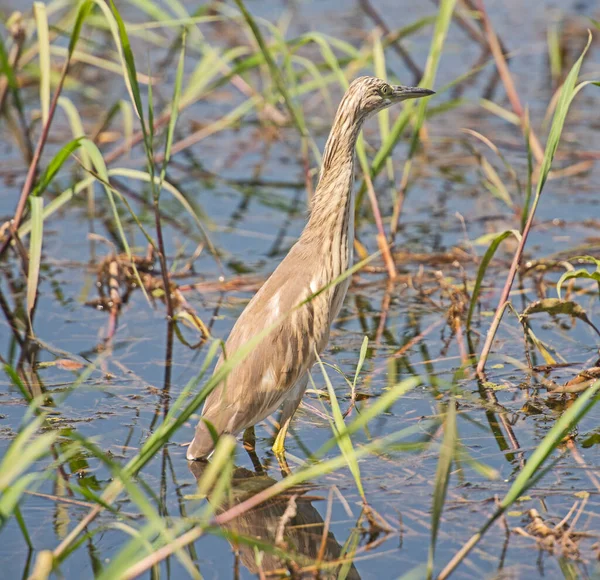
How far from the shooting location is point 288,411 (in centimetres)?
375

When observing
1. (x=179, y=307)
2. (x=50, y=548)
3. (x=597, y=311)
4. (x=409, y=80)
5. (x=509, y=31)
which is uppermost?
(x=509, y=31)

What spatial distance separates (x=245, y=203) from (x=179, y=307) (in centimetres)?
158

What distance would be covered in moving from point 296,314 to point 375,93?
976 millimetres

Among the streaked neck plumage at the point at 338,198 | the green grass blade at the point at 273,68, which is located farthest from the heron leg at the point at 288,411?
the green grass blade at the point at 273,68

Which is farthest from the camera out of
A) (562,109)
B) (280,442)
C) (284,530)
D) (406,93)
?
(406,93)

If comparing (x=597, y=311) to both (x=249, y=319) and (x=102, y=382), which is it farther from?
(x=102, y=382)

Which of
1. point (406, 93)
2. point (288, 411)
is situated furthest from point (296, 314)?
point (406, 93)

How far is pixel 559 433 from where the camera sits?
8.14 ft

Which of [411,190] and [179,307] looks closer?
[179,307]

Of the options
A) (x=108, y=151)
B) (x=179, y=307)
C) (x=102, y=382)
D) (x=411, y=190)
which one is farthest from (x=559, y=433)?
(x=108, y=151)

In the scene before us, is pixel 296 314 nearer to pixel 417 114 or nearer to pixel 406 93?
pixel 406 93

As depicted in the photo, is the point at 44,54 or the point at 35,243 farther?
the point at 44,54

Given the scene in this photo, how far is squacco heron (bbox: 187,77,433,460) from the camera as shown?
3.67 m

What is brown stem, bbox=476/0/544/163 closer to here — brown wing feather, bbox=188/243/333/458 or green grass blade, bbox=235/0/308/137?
green grass blade, bbox=235/0/308/137
